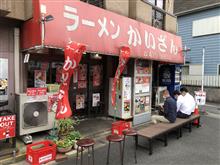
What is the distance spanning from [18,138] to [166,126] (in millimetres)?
4540

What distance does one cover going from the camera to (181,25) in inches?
680

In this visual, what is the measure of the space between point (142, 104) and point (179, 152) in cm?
299

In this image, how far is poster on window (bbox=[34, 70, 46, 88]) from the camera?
5926 mm

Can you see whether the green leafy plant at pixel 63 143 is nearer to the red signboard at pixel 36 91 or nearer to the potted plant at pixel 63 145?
the potted plant at pixel 63 145

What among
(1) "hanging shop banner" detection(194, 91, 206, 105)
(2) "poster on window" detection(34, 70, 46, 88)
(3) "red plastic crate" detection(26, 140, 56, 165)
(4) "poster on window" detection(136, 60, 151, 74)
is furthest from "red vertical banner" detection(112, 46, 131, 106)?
(1) "hanging shop banner" detection(194, 91, 206, 105)

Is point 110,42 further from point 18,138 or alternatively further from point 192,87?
point 192,87

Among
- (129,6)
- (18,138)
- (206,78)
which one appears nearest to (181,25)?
(206,78)

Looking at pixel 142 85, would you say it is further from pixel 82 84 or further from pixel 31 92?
pixel 31 92

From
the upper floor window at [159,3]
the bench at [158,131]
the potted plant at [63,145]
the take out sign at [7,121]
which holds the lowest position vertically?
the potted plant at [63,145]

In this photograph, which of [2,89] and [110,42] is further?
[110,42]

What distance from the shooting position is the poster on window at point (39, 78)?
19.4ft

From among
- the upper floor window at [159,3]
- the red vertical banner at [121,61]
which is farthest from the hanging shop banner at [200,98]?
the red vertical banner at [121,61]

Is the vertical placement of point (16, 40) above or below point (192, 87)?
above

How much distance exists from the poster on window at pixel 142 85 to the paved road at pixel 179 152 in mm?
2195
